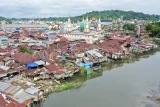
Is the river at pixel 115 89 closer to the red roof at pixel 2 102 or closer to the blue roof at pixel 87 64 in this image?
the blue roof at pixel 87 64

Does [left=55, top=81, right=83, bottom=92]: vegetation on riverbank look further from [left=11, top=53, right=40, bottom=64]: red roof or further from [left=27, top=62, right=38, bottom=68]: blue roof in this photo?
[left=11, top=53, right=40, bottom=64]: red roof

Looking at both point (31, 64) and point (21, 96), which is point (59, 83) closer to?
point (31, 64)

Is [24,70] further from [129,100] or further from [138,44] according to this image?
[138,44]

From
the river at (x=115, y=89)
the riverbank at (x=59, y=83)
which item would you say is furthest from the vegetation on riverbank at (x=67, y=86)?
the river at (x=115, y=89)

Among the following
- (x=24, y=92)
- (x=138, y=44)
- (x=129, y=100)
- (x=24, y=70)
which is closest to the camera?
(x=24, y=92)

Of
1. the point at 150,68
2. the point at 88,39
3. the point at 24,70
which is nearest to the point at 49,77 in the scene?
the point at 24,70

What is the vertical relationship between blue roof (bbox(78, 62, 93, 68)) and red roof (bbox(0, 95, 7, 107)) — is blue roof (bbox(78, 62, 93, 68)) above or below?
below

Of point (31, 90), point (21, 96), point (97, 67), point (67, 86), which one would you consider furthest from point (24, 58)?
point (97, 67)

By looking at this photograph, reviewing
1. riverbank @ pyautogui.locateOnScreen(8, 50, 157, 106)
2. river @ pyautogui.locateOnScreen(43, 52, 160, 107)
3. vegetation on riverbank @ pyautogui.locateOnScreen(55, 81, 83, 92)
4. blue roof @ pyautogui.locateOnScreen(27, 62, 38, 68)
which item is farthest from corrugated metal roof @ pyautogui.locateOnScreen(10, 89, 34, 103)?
blue roof @ pyautogui.locateOnScreen(27, 62, 38, 68)
